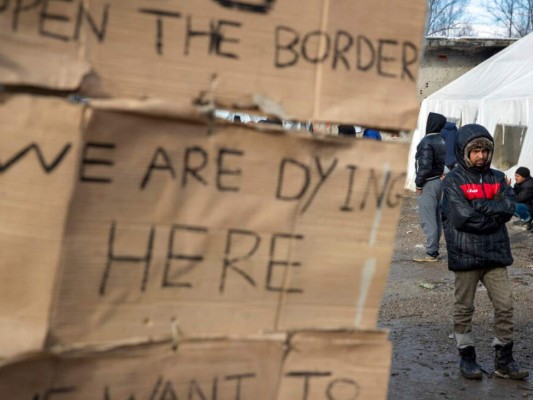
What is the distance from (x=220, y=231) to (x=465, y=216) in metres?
3.21

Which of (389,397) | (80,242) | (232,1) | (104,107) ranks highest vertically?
(232,1)

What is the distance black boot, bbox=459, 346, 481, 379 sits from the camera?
5.69 meters

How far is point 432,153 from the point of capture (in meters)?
9.64

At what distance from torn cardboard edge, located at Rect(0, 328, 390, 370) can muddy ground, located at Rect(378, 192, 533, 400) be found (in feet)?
8.76

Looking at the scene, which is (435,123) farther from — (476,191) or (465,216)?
(465,216)

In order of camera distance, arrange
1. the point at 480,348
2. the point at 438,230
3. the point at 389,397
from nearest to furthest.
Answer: the point at 389,397
the point at 480,348
the point at 438,230

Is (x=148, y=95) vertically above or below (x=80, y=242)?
above

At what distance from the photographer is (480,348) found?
6.40 metres

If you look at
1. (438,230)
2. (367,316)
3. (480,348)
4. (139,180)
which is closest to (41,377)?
(139,180)

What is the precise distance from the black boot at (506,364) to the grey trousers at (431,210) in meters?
4.25

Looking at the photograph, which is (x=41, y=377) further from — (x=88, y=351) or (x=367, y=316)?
(x=367, y=316)

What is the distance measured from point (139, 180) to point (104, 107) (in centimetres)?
24

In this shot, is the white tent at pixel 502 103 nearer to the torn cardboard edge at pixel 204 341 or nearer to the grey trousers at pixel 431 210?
the grey trousers at pixel 431 210

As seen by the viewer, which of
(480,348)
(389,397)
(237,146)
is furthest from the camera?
(480,348)
